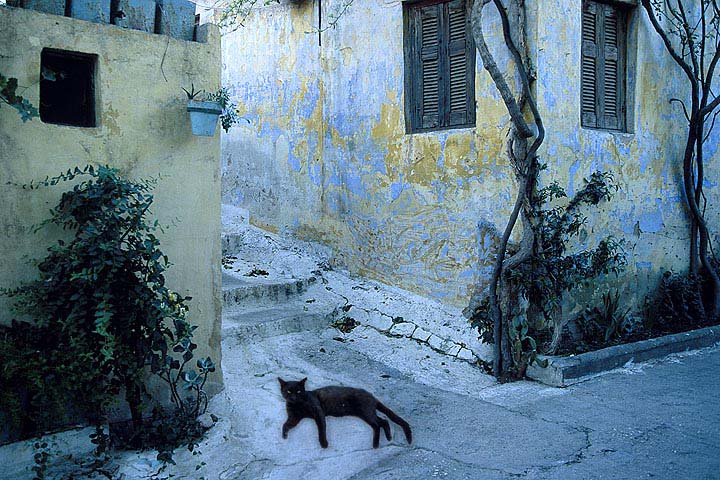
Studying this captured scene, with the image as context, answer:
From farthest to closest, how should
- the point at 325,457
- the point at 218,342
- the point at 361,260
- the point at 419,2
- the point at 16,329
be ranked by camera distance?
the point at 361,260, the point at 419,2, the point at 218,342, the point at 325,457, the point at 16,329

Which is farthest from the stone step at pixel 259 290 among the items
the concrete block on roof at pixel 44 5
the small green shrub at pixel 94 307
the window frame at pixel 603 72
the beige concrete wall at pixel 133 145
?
the window frame at pixel 603 72

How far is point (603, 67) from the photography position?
6.88 m

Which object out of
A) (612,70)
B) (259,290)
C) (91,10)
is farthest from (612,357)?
(91,10)

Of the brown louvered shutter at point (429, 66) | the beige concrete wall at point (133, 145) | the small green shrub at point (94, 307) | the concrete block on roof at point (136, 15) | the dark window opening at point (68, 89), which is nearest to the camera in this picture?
the small green shrub at point (94, 307)

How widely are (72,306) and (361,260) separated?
4.04 metres

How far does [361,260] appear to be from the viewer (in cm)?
768

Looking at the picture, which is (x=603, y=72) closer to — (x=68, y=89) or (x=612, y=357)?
(x=612, y=357)

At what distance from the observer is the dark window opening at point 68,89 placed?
434 centimetres

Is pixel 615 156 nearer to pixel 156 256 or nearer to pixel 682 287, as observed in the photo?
pixel 682 287

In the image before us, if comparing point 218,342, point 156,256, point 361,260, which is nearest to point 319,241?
point 361,260

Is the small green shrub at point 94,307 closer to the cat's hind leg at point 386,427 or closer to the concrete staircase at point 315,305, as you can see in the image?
the cat's hind leg at point 386,427

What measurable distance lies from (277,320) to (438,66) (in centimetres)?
307

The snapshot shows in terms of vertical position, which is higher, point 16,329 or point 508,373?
point 16,329

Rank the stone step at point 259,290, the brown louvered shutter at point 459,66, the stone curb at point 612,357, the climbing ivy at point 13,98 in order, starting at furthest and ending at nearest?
the stone step at point 259,290, the brown louvered shutter at point 459,66, the stone curb at point 612,357, the climbing ivy at point 13,98
